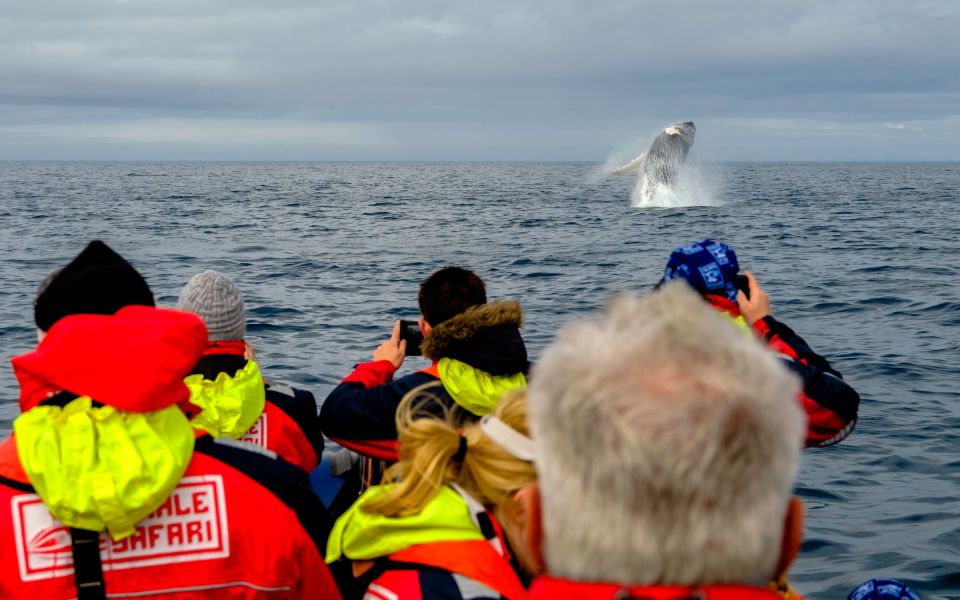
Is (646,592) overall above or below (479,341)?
above

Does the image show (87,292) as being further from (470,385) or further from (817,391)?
(817,391)

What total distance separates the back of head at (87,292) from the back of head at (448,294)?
1686mm

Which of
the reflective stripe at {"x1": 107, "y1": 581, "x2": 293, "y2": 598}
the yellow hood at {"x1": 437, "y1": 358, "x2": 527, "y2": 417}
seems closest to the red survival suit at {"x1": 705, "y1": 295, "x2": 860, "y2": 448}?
the yellow hood at {"x1": 437, "y1": 358, "x2": 527, "y2": 417}

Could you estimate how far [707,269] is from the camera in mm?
4254

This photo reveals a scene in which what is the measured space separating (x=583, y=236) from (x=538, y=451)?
2904 cm

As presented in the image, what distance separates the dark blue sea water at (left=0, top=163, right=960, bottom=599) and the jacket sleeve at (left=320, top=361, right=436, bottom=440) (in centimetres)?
159

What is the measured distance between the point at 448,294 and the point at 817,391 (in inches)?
64.1

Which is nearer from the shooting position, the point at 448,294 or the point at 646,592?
the point at 646,592

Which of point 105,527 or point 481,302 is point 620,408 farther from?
point 481,302

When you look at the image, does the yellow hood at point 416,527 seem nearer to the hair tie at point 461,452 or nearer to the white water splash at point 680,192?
the hair tie at point 461,452

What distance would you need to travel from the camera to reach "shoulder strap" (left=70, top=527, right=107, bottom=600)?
2.70 meters

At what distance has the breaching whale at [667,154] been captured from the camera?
50938 millimetres

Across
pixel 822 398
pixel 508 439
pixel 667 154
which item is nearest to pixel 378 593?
pixel 508 439

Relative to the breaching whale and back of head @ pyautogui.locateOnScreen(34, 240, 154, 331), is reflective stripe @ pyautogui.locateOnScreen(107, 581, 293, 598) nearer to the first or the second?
back of head @ pyautogui.locateOnScreen(34, 240, 154, 331)
